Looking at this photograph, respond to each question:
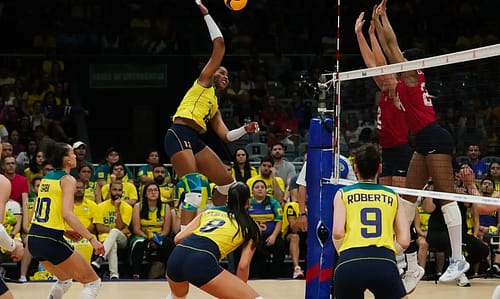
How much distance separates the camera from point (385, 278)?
6129mm

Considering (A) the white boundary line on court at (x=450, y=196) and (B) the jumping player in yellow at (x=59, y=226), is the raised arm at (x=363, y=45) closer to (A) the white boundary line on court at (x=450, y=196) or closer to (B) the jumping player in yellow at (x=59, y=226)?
(A) the white boundary line on court at (x=450, y=196)

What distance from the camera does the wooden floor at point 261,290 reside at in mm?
9672

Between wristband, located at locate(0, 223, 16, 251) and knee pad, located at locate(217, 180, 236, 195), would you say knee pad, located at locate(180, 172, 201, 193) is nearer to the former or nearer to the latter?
knee pad, located at locate(217, 180, 236, 195)

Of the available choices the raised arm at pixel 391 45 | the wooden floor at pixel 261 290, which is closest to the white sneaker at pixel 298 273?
the wooden floor at pixel 261 290

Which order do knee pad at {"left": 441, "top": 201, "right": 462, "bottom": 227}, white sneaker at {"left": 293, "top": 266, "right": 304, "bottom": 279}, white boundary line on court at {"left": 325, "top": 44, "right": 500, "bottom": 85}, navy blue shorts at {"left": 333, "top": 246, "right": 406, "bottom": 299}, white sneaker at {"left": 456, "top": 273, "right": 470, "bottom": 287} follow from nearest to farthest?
navy blue shorts at {"left": 333, "top": 246, "right": 406, "bottom": 299}, white boundary line on court at {"left": 325, "top": 44, "right": 500, "bottom": 85}, knee pad at {"left": 441, "top": 201, "right": 462, "bottom": 227}, white sneaker at {"left": 456, "top": 273, "right": 470, "bottom": 287}, white sneaker at {"left": 293, "top": 266, "right": 304, "bottom": 279}

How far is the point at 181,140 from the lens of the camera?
30.4 ft

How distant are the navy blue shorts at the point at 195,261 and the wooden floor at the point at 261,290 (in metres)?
2.29

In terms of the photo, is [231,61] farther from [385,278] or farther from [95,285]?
[385,278]

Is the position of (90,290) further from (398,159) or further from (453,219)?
(453,219)

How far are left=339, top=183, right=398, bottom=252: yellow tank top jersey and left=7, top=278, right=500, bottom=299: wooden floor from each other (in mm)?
3328

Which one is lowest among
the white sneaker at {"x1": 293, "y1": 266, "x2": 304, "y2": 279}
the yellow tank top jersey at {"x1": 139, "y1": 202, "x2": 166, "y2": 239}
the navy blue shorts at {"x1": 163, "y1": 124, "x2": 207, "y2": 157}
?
the white sneaker at {"x1": 293, "y1": 266, "x2": 304, "y2": 279}

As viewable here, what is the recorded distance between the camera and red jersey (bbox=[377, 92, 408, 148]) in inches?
349

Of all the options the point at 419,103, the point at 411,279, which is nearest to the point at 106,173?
the point at 411,279

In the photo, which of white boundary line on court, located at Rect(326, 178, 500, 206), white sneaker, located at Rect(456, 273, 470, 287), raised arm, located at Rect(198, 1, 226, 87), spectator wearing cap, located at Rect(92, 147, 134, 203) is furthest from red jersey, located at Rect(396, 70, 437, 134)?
spectator wearing cap, located at Rect(92, 147, 134, 203)
